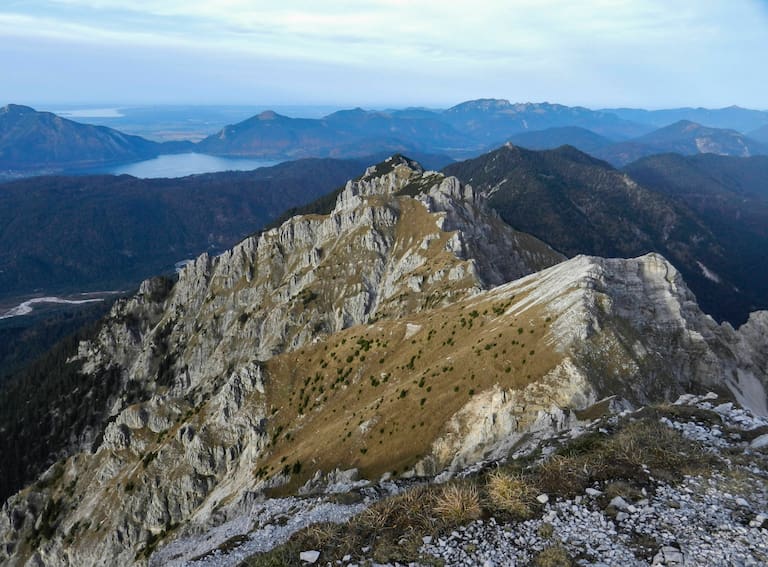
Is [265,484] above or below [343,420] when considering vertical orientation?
below

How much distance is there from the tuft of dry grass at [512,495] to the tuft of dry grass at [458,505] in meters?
0.76

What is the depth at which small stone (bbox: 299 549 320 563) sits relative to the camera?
1845 centimetres

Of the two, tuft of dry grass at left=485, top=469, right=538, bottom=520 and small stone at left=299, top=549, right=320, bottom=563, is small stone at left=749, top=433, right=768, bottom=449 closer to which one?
tuft of dry grass at left=485, top=469, right=538, bottom=520

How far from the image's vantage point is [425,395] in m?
54.2

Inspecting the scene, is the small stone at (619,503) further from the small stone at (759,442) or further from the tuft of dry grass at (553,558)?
the small stone at (759,442)

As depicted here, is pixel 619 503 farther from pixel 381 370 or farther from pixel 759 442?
pixel 381 370

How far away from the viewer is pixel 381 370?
2753 inches

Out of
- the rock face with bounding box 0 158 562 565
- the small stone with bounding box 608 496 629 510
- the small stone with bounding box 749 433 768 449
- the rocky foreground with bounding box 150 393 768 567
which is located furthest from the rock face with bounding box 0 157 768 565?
the small stone with bounding box 608 496 629 510

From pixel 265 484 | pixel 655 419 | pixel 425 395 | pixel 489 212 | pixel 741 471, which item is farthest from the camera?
pixel 489 212

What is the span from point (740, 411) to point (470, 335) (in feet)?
119

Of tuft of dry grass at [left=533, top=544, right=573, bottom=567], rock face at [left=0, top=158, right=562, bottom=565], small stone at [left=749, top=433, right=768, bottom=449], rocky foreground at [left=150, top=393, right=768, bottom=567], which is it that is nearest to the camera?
tuft of dry grass at [left=533, top=544, right=573, bottom=567]

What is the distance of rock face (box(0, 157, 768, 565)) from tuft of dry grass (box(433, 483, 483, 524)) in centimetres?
1945

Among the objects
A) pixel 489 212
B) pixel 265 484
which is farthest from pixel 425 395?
pixel 489 212

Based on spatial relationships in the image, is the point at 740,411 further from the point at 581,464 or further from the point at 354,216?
the point at 354,216
